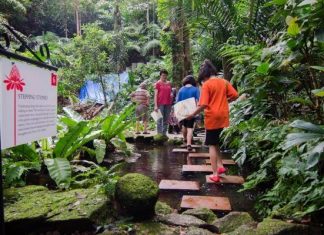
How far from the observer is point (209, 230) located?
2.89 metres

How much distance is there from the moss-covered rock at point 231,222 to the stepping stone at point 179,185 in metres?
1.26

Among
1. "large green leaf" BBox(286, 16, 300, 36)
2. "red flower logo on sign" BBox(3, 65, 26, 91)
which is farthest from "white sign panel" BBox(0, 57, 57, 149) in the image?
"large green leaf" BBox(286, 16, 300, 36)

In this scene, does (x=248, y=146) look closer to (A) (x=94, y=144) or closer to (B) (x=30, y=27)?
(A) (x=94, y=144)

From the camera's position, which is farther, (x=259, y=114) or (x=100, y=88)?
(x=100, y=88)

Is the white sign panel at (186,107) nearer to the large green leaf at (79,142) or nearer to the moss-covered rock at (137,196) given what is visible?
the large green leaf at (79,142)

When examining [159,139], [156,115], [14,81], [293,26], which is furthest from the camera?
[159,139]

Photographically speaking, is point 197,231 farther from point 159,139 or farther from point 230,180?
point 159,139

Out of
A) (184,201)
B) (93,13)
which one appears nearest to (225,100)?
(184,201)

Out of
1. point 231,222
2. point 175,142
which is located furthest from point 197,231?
point 175,142

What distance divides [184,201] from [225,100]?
167 cm

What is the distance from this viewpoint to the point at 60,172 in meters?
3.65

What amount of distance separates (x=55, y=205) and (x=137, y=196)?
71cm

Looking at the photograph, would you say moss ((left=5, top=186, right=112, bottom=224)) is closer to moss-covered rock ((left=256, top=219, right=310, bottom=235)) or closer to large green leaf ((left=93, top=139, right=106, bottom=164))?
moss-covered rock ((left=256, top=219, right=310, bottom=235))

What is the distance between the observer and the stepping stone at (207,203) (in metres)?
3.57
